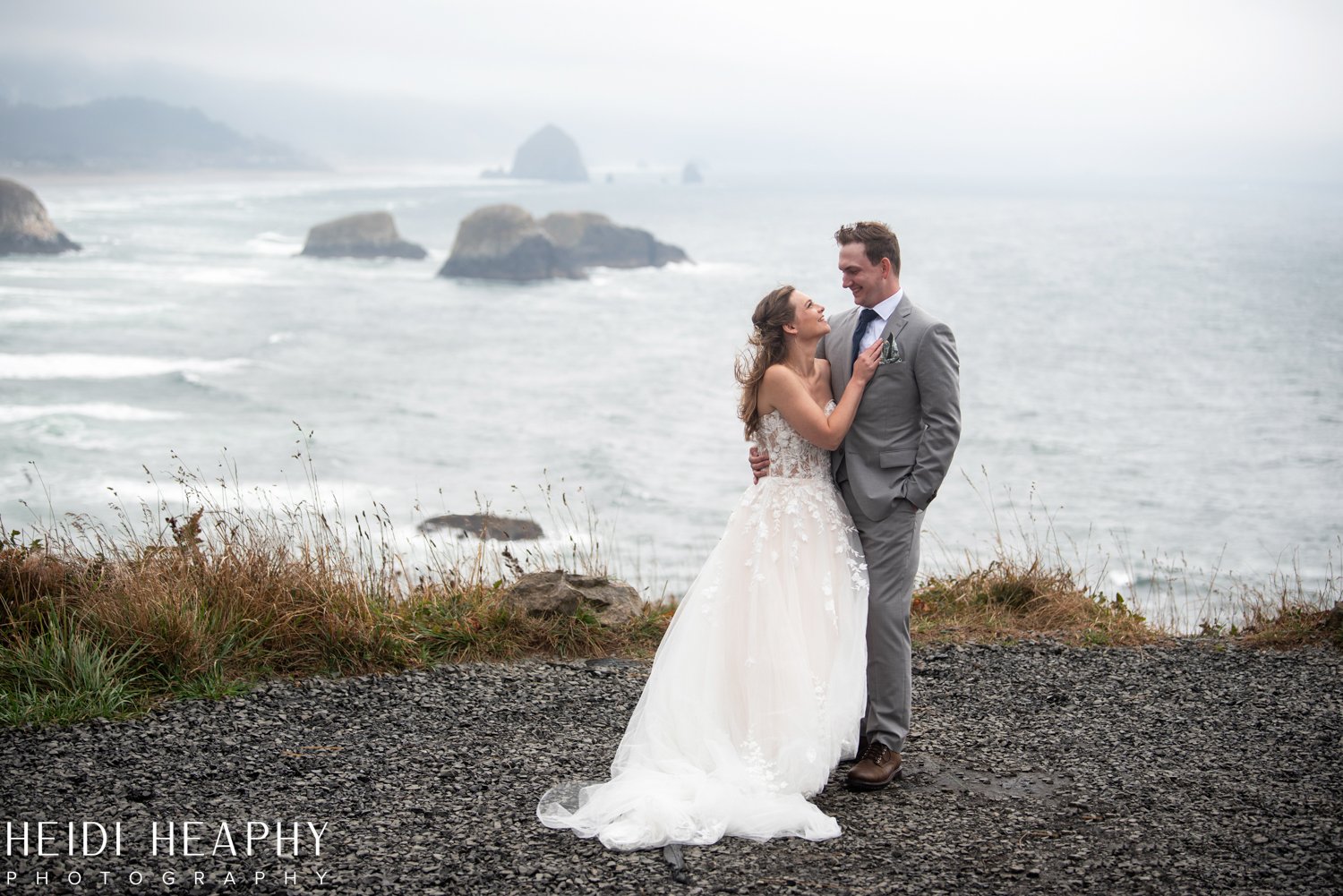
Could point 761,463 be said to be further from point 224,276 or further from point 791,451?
point 224,276

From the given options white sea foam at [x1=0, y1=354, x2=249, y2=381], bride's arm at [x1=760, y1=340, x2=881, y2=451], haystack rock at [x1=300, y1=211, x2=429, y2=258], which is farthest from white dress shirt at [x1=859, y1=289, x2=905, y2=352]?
haystack rock at [x1=300, y1=211, x2=429, y2=258]

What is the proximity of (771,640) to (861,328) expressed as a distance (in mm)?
1489

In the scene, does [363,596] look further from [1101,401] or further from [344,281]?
[344,281]

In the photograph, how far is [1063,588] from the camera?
7738mm

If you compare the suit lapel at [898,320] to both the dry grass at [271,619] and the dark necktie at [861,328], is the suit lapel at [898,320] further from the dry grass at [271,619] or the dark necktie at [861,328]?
the dry grass at [271,619]

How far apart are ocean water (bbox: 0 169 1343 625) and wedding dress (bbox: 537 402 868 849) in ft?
8.53

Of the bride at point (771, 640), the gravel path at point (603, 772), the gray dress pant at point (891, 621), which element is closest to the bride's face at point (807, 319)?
the bride at point (771, 640)

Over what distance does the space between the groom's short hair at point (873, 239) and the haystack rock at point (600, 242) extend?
97.6 meters

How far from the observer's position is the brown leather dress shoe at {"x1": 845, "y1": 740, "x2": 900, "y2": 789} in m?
4.76

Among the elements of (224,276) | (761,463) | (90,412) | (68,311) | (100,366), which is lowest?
(90,412)

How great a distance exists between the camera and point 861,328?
4965 mm

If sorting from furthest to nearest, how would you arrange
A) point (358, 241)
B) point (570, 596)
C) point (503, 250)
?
point (358, 241) < point (503, 250) < point (570, 596)

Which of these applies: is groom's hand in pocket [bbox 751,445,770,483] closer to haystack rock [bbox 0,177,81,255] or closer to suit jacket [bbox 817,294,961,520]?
suit jacket [bbox 817,294,961,520]

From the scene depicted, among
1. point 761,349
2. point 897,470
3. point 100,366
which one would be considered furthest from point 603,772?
point 100,366
